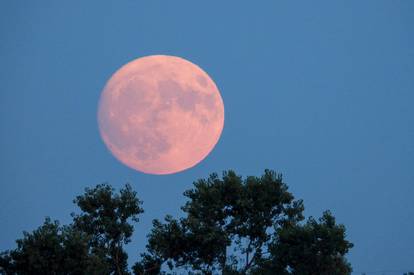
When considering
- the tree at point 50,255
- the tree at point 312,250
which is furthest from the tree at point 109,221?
the tree at point 312,250

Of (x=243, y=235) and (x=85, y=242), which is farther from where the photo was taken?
(x=243, y=235)

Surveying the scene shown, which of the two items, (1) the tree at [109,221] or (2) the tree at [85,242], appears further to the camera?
(1) the tree at [109,221]

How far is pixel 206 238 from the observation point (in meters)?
42.7

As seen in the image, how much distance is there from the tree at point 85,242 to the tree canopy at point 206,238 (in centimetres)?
7

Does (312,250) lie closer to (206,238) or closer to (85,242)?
(206,238)

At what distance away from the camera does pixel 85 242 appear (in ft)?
136

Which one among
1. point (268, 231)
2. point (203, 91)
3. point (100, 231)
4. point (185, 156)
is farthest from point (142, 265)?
point (203, 91)

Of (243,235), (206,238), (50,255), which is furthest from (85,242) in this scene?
(243,235)

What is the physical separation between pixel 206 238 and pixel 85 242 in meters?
8.73

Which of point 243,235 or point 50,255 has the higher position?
point 243,235

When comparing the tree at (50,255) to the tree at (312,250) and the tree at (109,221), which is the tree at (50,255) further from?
the tree at (312,250)

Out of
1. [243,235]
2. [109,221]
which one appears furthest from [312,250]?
[109,221]

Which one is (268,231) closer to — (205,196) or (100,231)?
(205,196)

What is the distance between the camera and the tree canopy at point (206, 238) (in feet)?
134
